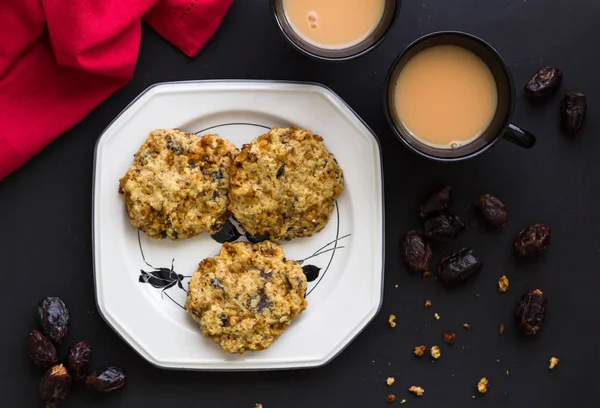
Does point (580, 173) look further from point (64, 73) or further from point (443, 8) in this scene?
point (64, 73)

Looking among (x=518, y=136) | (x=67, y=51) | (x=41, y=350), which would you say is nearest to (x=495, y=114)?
(x=518, y=136)

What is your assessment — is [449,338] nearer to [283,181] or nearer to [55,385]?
[283,181]

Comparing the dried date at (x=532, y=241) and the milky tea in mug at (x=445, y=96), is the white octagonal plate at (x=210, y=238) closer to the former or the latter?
the milky tea in mug at (x=445, y=96)

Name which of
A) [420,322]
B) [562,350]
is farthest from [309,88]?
[562,350]

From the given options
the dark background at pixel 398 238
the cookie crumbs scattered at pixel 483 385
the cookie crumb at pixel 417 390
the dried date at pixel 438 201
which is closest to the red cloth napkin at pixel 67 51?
the dark background at pixel 398 238

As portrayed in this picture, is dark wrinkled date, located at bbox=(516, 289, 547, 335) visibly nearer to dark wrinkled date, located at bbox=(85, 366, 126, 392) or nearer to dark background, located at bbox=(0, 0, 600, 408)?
dark background, located at bbox=(0, 0, 600, 408)
